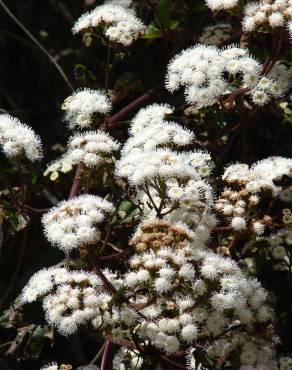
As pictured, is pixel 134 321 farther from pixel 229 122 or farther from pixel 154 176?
pixel 229 122

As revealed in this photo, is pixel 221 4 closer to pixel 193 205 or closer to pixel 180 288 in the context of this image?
pixel 193 205

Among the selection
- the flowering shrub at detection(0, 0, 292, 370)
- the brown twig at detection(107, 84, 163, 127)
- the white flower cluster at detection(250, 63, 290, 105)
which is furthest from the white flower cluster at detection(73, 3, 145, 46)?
the white flower cluster at detection(250, 63, 290, 105)

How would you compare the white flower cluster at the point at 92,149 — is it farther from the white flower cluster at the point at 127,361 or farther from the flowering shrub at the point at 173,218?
the white flower cluster at the point at 127,361

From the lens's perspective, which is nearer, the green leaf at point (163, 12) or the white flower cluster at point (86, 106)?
the white flower cluster at point (86, 106)

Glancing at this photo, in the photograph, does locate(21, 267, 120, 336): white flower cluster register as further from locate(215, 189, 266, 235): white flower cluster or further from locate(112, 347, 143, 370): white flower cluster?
locate(215, 189, 266, 235): white flower cluster

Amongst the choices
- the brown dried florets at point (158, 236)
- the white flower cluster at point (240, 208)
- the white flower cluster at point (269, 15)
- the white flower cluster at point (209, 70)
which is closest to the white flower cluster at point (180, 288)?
the brown dried florets at point (158, 236)

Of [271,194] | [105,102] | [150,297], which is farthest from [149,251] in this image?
[105,102]

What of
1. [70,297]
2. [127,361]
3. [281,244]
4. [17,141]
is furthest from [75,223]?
[281,244]
